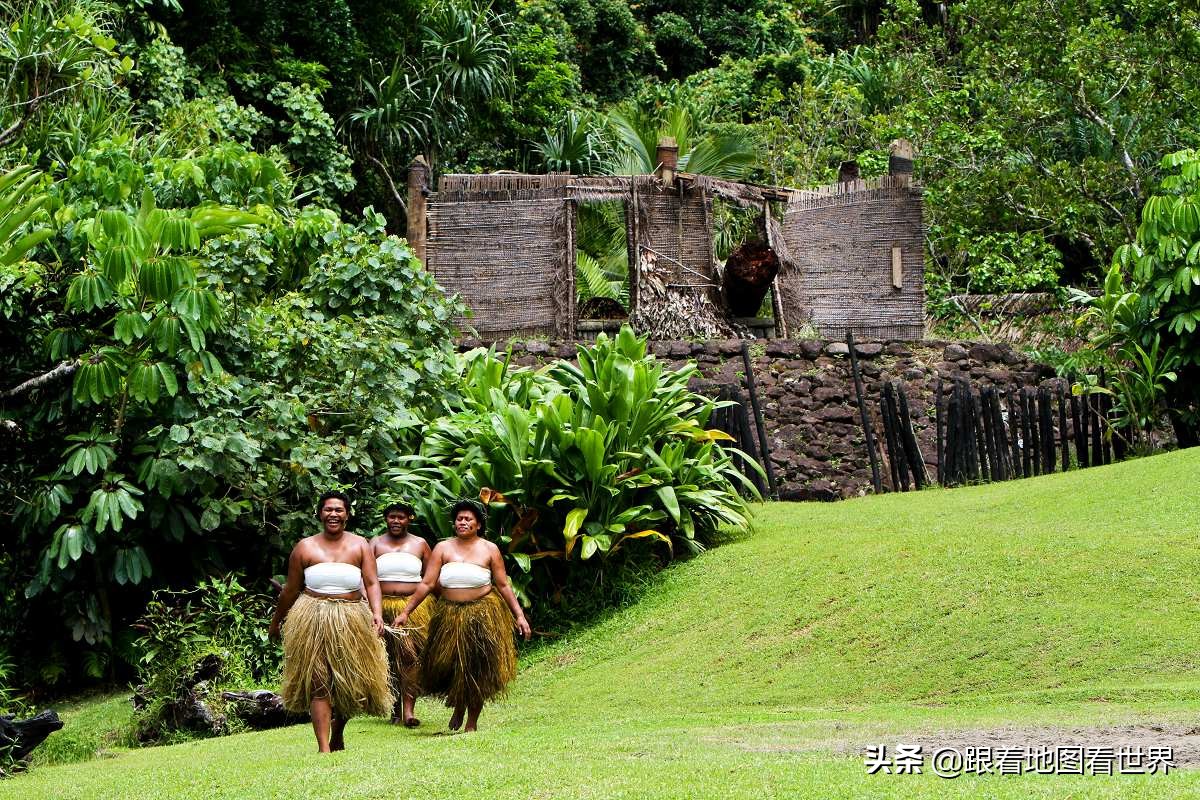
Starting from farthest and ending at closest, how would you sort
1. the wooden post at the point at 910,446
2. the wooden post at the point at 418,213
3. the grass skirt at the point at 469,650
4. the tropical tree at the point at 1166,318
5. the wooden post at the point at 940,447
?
the wooden post at the point at 418,213 → the tropical tree at the point at 1166,318 → the wooden post at the point at 940,447 → the wooden post at the point at 910,446 → the grass skirt at the point at 469,650

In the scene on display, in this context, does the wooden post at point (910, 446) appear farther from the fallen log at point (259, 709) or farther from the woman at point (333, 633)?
the woman at point (333, 633)

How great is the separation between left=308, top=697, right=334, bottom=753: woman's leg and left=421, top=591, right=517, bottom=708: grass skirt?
609 mm

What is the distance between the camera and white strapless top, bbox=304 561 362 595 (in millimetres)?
5961

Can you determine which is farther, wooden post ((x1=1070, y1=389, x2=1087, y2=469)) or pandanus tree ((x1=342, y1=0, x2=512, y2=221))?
pandanus tree ((x1=342, y1=0, x2=512, y2=221))

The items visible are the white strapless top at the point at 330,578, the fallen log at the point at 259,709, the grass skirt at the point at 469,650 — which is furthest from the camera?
the fallen log at the point at 259,709

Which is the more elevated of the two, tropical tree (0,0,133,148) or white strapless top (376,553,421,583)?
tropical tree (0,0,133,148)

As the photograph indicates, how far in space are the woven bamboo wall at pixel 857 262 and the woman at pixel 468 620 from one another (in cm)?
880

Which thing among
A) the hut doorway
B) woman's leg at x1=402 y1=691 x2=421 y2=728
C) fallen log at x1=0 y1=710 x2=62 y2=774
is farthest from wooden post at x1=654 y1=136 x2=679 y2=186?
fallen log at x1=0 y1=710 x2=62 y2=774

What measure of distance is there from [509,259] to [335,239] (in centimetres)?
345

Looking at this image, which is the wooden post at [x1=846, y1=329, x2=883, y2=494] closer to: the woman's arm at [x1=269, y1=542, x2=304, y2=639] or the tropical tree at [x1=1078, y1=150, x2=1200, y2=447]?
the tropical tree at [x1=1078, y1=150, x2=1200, y2=447]

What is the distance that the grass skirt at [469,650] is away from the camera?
631cm

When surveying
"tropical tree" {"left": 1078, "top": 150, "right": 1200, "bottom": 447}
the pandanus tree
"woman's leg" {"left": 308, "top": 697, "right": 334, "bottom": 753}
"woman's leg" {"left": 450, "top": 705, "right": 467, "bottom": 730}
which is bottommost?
"woman's leg" {"left": 450, "top": 705, "right": 467, "bottom": 730}

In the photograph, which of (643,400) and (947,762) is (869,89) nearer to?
(643,400)

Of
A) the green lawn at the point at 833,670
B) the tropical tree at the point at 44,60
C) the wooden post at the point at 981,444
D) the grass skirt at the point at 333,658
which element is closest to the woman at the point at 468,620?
the green lawn at the point at 833,670
